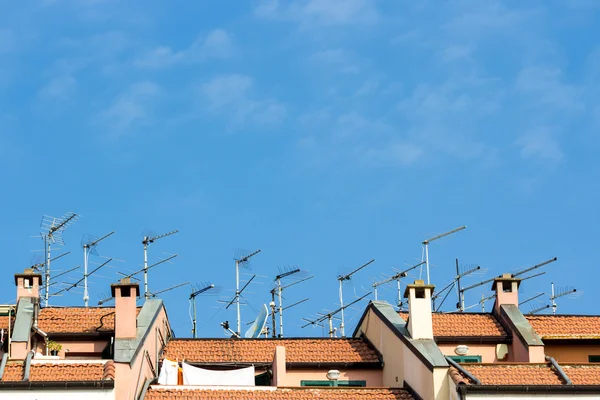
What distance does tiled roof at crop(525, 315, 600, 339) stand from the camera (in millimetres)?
56688

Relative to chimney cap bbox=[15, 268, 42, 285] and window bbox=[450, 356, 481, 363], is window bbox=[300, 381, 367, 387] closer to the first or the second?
window bbox=[450, 356, 481, 363]

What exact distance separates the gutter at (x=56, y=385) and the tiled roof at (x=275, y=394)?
9.25ft

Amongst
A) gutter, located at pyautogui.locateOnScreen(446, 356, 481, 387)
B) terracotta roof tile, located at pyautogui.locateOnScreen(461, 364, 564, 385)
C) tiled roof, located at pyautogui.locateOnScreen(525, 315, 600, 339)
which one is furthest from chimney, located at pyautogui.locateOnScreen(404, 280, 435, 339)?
tiled roof, located at pyautogui.locateOnScreen(525, 315, 600, 339)

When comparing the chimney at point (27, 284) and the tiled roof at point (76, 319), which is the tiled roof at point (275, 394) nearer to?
the tiled roof at point (76, 319)

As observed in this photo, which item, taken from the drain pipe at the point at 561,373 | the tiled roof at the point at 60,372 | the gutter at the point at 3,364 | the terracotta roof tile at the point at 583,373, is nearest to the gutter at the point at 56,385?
the tiled roof at the point at 60,372

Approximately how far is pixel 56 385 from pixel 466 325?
17.4 metres

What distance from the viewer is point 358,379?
56.0m

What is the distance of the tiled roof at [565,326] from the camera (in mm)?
56688

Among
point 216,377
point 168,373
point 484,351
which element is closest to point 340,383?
point 216,377

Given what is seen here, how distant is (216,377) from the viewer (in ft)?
176

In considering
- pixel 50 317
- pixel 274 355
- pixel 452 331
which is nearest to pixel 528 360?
pixel 452 331

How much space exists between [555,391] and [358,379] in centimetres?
974

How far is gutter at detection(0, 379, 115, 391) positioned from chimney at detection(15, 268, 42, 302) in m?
9.22

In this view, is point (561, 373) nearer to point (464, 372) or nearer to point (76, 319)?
point (464, 372)
